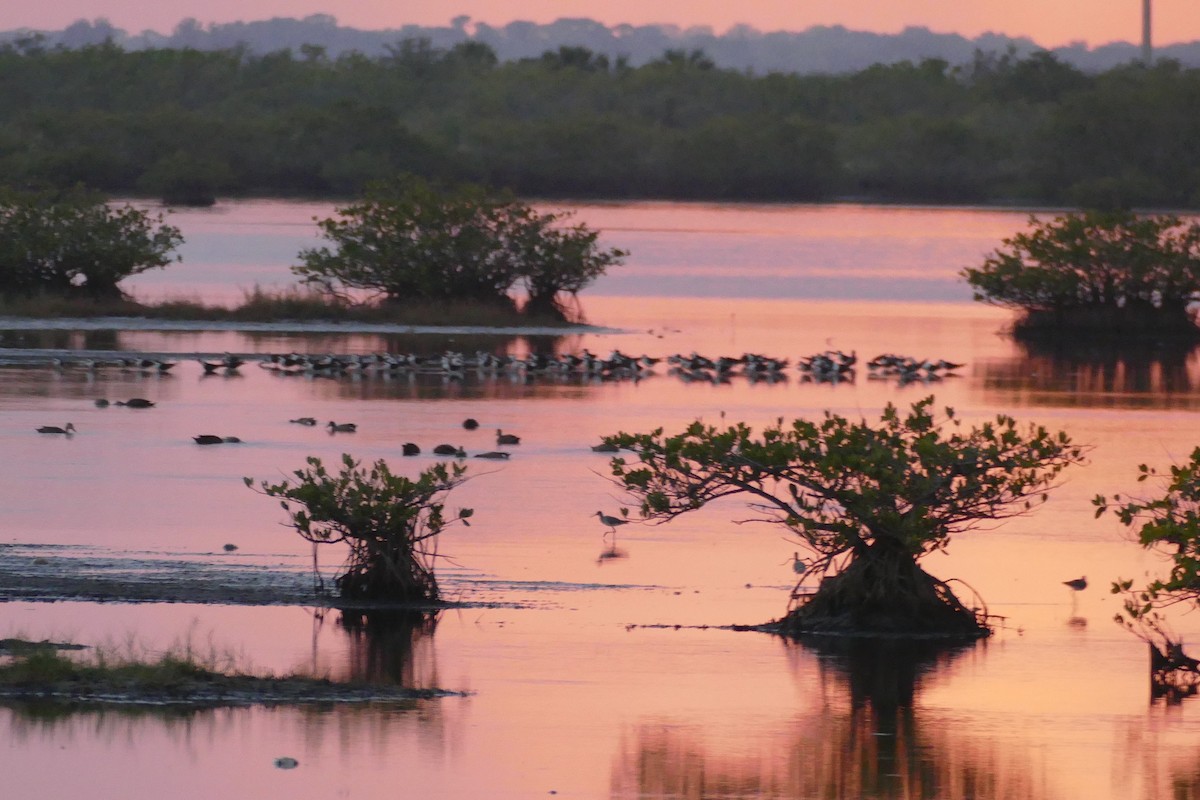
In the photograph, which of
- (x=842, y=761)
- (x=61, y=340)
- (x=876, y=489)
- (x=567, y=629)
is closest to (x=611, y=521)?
(x=567, y=629)

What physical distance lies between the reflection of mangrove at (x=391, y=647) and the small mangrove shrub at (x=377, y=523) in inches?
10.7

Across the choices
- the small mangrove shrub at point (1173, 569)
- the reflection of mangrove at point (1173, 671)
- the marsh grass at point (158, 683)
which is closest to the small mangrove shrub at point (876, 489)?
the small mangrove shrub at point (1173, 569)

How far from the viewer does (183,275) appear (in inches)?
2505

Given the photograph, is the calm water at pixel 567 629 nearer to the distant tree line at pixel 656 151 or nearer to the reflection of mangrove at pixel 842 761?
the reflection of mangrove at pixel 842 761

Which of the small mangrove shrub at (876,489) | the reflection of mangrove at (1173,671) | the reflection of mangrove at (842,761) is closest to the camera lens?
the reflection of mangrove at (842,761)

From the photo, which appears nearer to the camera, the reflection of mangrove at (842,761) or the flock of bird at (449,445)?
the reflection of mangrove at (842,761)

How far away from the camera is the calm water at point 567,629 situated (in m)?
11.7

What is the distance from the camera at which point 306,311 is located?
150ft

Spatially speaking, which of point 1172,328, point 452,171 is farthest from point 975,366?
point 452,171

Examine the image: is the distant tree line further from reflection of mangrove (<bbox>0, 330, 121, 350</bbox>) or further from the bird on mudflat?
the bird on mudflat

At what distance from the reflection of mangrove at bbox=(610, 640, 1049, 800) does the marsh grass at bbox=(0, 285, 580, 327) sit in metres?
32.2

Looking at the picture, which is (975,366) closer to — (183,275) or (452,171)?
(183,275)

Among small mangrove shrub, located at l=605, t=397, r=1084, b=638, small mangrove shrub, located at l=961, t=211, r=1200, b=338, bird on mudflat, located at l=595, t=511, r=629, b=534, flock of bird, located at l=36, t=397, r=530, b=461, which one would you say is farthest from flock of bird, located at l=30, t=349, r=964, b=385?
small mangrove shrub, located at l=605, t=397, r=1084, b=638

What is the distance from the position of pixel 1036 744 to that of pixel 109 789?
5.09m
